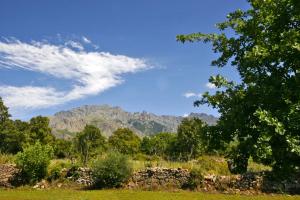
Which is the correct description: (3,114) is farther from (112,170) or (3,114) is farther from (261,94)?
(261,94)

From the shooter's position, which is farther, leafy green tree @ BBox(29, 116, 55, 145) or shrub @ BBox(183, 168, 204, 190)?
leafy green tree @ BBox(29, 116, 55, 145)

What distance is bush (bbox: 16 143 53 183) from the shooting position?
132ft

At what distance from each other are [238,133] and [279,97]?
1.47m

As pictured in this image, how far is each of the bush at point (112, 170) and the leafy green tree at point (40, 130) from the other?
4514 cm

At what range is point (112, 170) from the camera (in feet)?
123

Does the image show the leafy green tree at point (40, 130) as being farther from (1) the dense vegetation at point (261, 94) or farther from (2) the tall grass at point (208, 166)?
(1) the dense vegetation at point (261, 94)

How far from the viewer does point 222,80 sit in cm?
1140

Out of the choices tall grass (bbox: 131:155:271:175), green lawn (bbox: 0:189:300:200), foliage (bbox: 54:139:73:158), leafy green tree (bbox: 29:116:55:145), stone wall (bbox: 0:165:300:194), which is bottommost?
green lawn (bbox: 0:189:300:200)

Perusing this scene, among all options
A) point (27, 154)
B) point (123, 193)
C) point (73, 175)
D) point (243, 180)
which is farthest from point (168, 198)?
point (27, 154)

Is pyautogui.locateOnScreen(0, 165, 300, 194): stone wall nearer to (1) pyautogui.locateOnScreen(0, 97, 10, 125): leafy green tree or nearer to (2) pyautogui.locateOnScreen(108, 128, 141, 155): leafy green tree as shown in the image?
(1) pyautogui.locateOnScreen(0, 97, 10, 125): leafy green tree

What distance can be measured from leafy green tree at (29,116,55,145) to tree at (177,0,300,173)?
73.4 metres

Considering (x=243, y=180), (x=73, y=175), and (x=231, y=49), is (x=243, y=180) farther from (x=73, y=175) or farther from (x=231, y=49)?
(x=231, y=49)

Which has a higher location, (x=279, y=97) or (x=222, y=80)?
(x=222, y=80)

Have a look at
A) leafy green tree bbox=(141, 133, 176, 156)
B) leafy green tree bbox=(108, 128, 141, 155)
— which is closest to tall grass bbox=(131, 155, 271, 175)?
leafy green tree bbox=(141, 133, 176, 156)
